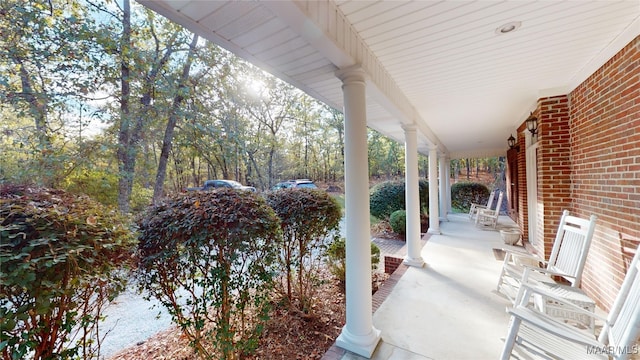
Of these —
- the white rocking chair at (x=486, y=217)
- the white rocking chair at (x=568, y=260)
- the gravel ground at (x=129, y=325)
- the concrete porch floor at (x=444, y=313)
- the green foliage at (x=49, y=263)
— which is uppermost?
the green foliage at (x=49, y=263)

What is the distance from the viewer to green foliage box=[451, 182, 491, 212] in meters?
13.5

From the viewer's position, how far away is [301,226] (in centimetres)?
273

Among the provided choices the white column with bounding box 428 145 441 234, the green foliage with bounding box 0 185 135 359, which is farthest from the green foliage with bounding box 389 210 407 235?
the green foliage with bounding box 0 185 135 359

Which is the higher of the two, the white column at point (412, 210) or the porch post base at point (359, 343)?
the white column at point (412, 210)

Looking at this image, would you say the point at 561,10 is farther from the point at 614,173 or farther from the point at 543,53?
the point at 614,173

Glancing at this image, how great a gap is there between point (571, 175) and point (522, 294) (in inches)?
89.8

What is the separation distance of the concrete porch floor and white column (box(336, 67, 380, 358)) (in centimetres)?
18

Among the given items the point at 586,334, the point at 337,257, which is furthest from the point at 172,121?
the point at 586,334

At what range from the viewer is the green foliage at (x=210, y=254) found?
1704 mm

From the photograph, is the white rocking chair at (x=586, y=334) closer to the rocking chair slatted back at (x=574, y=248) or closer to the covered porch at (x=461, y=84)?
the covered porch at (x=461, y=84)

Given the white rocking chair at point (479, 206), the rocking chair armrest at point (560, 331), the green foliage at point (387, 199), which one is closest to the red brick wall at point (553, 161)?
the rocking chair armrest at point (560, 331)

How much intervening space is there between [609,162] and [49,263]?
4466 mm

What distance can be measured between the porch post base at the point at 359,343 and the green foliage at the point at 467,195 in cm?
1348

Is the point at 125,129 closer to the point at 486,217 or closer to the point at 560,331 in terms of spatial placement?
the point at 560,331
